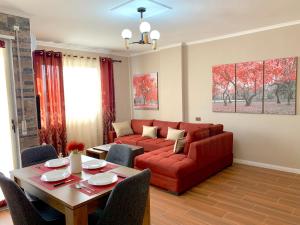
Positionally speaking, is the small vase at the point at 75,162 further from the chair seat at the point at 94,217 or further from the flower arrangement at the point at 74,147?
the chair seat at the point at 94,217

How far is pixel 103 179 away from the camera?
193 cm

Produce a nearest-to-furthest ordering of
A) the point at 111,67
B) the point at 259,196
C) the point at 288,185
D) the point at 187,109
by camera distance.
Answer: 1. the point at 259,196
2. the point at 288,185
3. the point at 187,109
4. the point at 111,67

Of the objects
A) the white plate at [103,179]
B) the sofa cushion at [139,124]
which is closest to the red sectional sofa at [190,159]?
the sofa cushion at [139,124]

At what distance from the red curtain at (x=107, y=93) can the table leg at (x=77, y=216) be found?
4.15 m

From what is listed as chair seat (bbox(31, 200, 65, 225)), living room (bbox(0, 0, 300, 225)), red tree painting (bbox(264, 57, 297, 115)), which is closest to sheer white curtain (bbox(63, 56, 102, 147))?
living room (bbox(0, 0, 300, 225))

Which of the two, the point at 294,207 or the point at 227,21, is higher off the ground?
the point at 227,21

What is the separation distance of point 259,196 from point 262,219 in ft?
1.97

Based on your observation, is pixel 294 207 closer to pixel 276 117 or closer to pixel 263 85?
pixel 276 117

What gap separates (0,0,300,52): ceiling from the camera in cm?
283

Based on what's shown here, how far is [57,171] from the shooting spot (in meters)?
2.15

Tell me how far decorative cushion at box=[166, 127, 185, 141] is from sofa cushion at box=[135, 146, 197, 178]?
832 millimetres

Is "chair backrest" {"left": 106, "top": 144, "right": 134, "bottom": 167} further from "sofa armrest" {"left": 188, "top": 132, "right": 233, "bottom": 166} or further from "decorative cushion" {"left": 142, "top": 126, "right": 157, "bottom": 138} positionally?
"decorative cushion" {"left": 142, "top": 126, "right": 157, "bottom": 138}

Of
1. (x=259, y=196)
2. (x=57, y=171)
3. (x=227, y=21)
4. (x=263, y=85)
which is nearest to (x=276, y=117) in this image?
(x=263, y=85)

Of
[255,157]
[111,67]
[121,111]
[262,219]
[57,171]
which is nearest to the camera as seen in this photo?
[57,171]
